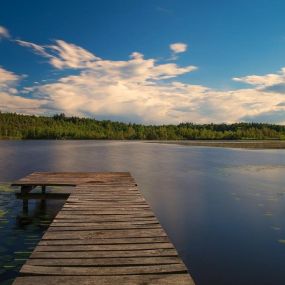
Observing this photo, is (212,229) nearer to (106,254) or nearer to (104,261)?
(106,254)

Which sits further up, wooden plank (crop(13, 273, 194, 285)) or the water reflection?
wooden plank (crop(13, 273, 194, 285))

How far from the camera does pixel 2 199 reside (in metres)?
17.4

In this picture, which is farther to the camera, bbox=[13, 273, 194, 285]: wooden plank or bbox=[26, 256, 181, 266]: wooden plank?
bbox=[26, 256, 181, 266]: wooden plank

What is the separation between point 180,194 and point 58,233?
1440cm

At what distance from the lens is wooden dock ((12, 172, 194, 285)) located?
496 cm

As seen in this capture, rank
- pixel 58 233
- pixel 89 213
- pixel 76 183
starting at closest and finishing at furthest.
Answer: pixel 58 233
pixel 89 213
pixel 76 183

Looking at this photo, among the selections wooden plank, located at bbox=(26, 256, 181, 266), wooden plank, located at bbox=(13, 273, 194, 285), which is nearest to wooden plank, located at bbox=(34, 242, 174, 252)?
wooden plank, located at bbox=(26, 256, 181, 266)

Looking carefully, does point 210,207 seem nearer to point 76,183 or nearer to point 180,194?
point 180,194

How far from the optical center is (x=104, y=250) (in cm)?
611

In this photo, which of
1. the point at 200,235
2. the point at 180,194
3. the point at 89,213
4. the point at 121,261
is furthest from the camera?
the point at 180,194

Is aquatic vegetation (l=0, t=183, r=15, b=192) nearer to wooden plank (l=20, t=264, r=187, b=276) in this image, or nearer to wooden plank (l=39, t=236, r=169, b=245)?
wooden plank (l=39, t=236, r=169, b=245)

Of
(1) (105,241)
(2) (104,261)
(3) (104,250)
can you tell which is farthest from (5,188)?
(2) (104,261)

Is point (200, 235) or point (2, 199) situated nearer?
point (200, 235)

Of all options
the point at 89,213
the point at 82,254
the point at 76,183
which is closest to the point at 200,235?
the point at 89,213
